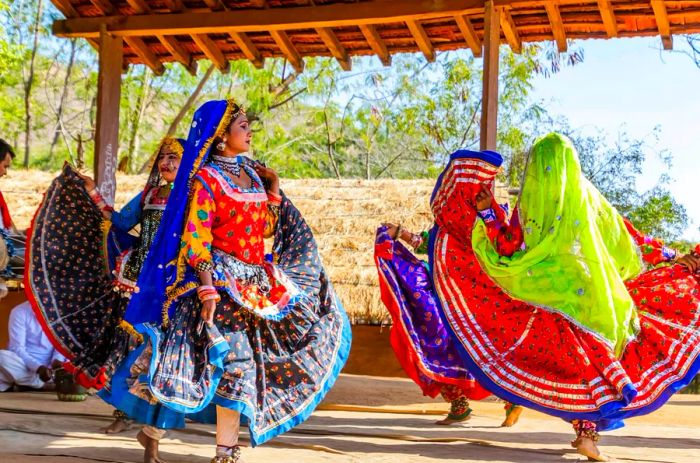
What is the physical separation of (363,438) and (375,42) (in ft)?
12.6

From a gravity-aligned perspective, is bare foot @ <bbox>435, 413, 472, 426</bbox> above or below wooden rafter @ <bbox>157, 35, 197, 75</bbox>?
below

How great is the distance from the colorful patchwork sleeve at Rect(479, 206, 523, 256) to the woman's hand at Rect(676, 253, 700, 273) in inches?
39.4

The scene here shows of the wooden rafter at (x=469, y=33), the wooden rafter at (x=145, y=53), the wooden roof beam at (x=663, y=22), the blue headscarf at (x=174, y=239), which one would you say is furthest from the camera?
the wooden rafter at (x=145, y=53)

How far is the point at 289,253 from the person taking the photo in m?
5.40

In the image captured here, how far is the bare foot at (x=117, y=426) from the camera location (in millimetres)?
5887

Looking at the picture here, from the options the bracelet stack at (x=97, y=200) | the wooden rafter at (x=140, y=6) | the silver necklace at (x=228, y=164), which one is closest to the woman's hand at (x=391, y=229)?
the silver necklace at (x=228, y=164)

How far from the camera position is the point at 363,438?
607cm

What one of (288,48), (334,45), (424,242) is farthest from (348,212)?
(424,242)

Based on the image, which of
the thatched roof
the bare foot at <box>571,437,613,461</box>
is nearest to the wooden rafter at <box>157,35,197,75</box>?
the thatched roof

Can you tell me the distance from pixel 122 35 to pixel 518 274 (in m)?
4.89

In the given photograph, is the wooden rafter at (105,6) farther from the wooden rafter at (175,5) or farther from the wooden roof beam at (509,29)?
the wooden roof beam at (509,29)

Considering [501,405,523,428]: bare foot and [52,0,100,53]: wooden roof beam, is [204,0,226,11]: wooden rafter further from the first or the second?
[501,405,523,428]: bare foot

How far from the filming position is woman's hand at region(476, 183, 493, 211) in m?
5.91

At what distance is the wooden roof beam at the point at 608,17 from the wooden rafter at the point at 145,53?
165 inches
